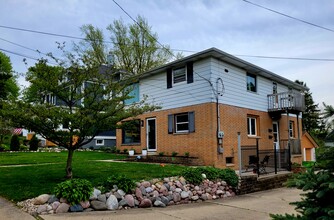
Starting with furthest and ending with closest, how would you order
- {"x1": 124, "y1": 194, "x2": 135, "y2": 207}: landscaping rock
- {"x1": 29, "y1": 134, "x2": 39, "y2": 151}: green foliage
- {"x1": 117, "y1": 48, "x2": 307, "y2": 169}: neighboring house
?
{"x1": 29, "y1": 134, "x2": 39, "y2": 151}: green foliage, {"x1": 117, "y1": 48, "x2": 307, "y2": 169}: neighboring house, {"x1": 124, "y1": 194, "x2": 135, "y2": 207}: landscaping rock

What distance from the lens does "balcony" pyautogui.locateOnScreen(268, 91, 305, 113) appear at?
643 inches

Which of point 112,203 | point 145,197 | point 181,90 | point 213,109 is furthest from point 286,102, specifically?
point 112,203

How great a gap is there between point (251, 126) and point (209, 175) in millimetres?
7880

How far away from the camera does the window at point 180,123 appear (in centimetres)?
1459

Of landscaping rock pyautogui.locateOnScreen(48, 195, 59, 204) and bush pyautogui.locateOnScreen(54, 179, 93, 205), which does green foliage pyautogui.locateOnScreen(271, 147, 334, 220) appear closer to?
bush pyautogui.locateOnScreen(54, 179, 93, 205)

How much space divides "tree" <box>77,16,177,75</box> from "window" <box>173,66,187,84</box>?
1309cm

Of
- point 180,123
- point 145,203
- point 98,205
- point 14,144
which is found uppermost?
point 180,123

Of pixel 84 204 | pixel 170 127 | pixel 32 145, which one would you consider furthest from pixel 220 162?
pixel 32 145

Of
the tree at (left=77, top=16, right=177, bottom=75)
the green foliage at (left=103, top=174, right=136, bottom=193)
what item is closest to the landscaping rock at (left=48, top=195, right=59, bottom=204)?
the green foliage at (left=103, top=174, right=136, bottom=193)

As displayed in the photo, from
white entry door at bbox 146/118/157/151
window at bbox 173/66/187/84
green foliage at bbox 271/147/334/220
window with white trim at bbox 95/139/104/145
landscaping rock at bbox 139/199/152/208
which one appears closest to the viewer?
green foliage at bbox 271/147/334/220

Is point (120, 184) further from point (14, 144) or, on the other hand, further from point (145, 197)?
point (14, 144)

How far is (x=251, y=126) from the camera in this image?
1647cm

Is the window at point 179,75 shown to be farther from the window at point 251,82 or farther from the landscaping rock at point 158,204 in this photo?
the landscaping rock at point 158,204

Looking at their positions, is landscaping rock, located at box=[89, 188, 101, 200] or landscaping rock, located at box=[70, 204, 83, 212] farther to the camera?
landscaping rock, located at box=[89, 188, 101, 200]
